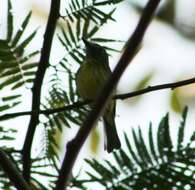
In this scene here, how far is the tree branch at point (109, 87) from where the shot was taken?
39 cm

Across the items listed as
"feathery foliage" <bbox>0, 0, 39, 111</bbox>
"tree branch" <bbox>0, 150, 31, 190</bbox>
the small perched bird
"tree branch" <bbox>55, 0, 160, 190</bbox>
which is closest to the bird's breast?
the small perched bird

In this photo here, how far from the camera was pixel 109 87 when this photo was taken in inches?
15.8

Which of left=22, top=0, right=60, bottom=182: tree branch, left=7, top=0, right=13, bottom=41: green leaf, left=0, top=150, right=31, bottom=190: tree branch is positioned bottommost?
left=0, top=150, right=31, bottom=190: tree branch

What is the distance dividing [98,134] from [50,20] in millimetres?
714

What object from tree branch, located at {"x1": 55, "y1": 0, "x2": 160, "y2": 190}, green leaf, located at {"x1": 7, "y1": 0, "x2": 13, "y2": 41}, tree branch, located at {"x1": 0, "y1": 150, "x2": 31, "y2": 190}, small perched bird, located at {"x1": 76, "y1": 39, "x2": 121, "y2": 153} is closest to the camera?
tree branch, located at {"x1": 55, "y1": 0, "x2": 160, "y2": 190}

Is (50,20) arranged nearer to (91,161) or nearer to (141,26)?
(91,161)

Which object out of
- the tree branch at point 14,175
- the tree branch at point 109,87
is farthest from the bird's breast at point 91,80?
the tree branch at point 109,87

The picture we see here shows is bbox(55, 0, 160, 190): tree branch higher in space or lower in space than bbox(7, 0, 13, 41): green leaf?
lower

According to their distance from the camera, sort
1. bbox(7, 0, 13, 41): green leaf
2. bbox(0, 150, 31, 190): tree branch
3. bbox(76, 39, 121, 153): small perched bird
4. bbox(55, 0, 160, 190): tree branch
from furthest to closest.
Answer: bbox(76, 39, 121, 153): small perched bird, bbox(7, 0, 13, 41): green leaf, bbox(0, 150, 31, 190): tree branch, bbox(55, 0, 160, 190): tree branch

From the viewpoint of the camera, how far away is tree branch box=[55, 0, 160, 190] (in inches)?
15.3

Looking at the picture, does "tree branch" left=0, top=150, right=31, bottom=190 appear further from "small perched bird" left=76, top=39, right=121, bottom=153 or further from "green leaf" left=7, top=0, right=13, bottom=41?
"small perched bird" left=76, top=39, right=121, bottom=153

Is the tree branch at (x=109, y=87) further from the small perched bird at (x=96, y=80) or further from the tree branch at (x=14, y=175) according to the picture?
the small perched bird at (x=96, y=80)

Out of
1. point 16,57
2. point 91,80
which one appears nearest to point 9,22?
point 16,57

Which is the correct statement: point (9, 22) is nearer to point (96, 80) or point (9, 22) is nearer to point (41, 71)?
point (41, 71)
